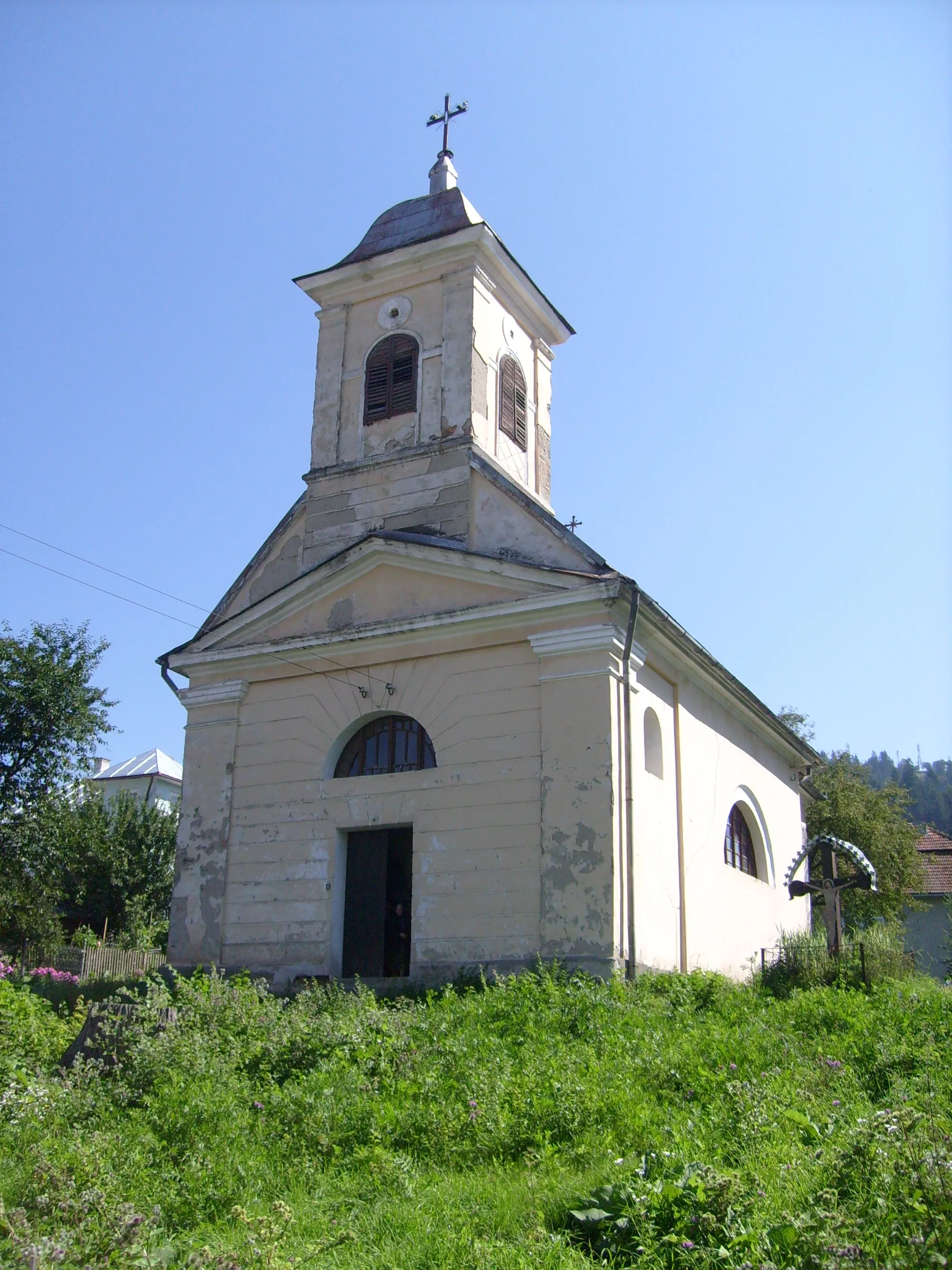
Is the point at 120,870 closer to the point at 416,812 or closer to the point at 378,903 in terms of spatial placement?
the point at 378,903

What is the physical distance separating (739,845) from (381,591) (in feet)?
24.6

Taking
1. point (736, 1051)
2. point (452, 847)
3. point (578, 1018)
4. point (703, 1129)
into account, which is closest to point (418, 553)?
point (452, 847)

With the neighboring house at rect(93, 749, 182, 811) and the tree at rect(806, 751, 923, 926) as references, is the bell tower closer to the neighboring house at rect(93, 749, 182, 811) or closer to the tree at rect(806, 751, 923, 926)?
the tree at rect(806, 751, 923, 926)

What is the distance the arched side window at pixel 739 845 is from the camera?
18.8 m

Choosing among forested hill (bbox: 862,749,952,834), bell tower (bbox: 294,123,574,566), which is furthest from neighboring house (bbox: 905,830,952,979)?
forested hill (bbox: 862,749,952,834)

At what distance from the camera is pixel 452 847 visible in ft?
48.4

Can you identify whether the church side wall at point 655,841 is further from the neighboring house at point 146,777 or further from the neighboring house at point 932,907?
the neighboring house at point 146,777

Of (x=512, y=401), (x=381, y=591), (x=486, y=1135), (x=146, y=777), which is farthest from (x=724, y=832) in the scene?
(x=146, y=777)

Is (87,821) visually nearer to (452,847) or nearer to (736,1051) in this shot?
(452,847)

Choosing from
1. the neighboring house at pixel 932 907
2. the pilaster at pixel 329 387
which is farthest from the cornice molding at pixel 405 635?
the neighboring house at pixel 932 907

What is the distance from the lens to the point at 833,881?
16328 mm

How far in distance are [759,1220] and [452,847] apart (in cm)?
947

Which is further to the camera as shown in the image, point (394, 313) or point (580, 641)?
point (394, 313)

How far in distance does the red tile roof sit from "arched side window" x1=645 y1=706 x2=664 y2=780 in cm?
2056
